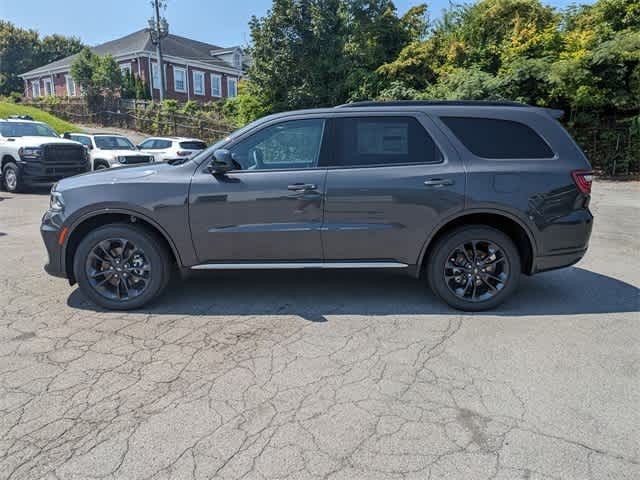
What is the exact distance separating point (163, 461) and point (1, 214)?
918cm

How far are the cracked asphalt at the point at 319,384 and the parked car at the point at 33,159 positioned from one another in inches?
337

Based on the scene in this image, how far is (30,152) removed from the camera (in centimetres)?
1203

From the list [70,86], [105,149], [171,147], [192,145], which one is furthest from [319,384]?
[70,86]

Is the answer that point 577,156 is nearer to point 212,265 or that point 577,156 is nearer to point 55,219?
point 212,265

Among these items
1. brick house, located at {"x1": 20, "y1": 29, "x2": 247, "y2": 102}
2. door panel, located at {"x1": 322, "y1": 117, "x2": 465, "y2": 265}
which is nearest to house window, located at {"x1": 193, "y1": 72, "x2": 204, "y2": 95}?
brick house, located at {"x1": 20, "y1": 29, "x2": 247, "y2": 102}

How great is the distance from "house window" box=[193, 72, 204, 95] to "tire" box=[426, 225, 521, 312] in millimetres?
39054

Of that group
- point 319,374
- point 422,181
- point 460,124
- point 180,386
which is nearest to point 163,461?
point 180,386

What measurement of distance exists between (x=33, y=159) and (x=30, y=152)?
0.19m

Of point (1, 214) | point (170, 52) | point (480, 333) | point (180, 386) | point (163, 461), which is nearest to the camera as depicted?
point (163, 461)

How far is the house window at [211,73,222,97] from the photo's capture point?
133 feet

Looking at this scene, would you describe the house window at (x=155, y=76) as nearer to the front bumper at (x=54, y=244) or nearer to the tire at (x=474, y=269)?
the front bumper at (x=54, y=244)

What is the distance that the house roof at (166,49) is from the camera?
121ft

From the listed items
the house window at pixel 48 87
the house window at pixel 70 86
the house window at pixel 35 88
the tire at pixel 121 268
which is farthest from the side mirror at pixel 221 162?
the house window at pixel 35 88

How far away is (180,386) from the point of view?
301 centimetres
